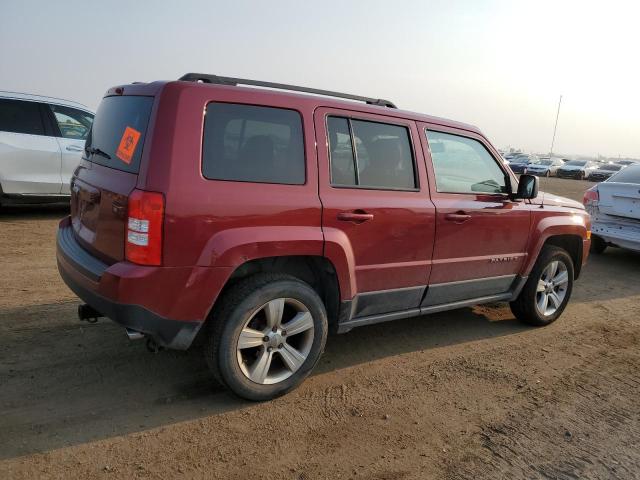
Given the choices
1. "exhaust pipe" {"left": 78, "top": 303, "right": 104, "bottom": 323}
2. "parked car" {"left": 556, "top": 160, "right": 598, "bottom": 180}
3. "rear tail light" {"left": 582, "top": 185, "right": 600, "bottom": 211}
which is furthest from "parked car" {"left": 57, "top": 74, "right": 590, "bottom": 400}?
"parked car" {"left": 556, "top": 160, "right": 598, "bottom": 180}

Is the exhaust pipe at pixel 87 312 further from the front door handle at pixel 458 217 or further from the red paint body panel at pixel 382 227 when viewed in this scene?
the front door handle at pixel 458 217

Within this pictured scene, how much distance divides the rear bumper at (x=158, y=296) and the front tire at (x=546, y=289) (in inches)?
123

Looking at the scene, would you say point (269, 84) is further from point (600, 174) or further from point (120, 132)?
point (600, 174)

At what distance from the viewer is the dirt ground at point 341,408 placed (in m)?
2.68

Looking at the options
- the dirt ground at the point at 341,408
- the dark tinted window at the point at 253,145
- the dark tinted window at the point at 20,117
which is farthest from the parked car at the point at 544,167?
the dark tinted window at the point at 253,145

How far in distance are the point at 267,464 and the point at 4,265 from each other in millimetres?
4450

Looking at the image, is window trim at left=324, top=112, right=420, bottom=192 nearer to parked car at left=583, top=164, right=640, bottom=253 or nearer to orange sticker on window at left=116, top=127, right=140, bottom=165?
orange sticker on window at left=116, top=127, right=140, bottom=165

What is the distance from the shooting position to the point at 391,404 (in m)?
3.33

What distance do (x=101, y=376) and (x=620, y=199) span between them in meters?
7.40

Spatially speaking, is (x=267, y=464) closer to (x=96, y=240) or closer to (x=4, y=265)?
(x=96, y=240)

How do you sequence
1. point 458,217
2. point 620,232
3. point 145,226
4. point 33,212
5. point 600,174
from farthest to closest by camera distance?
1. point 600,174
2. point 33,212
3. point 620,232
4. point 458,217
5. point 145,226

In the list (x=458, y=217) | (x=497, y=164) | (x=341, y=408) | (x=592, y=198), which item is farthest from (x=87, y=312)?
(x=592, y=198)

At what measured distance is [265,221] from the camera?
9.95ft

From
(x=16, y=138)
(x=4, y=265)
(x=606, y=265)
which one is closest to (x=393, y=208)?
(x=4, y=265)
